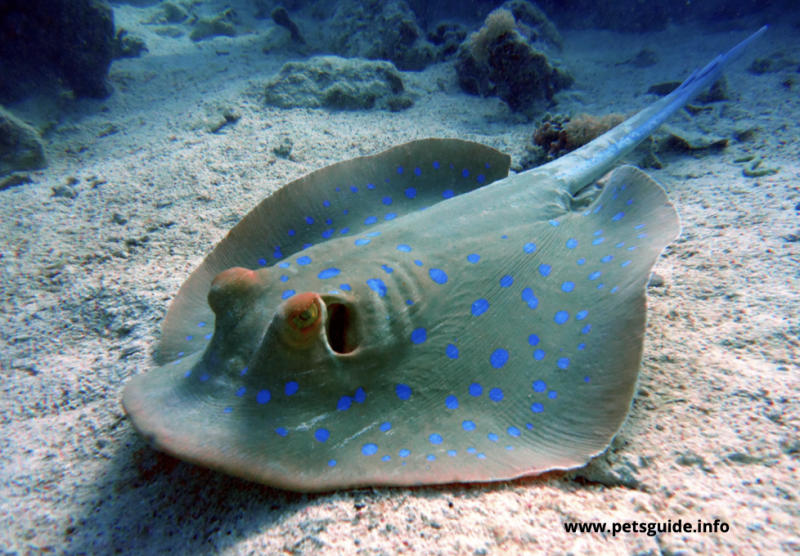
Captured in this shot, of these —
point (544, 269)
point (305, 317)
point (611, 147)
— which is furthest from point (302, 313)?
point (611, 147)

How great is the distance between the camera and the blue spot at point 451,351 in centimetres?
231

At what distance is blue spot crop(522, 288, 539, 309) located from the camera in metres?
2.57

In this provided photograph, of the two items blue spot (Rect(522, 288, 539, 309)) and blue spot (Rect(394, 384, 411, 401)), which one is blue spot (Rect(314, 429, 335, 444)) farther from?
blue spot (Rect(522, 288, 539, 309))

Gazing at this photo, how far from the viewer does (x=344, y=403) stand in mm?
2062

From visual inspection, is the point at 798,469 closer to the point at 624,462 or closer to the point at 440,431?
the point at 624,462

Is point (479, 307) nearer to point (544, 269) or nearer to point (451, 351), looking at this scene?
point (451, 351)

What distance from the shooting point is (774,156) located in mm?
5098

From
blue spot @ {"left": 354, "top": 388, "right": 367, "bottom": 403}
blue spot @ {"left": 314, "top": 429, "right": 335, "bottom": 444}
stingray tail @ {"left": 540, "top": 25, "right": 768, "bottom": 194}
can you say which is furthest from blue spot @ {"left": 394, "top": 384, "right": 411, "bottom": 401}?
stingray tail @ {"left": 540, "top": 25, "right": 768, "bottom": 194}

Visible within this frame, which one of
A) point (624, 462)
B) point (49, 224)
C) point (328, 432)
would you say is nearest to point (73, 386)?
point (328, 432)

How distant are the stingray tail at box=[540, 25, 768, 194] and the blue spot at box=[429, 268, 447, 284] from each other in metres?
1.87

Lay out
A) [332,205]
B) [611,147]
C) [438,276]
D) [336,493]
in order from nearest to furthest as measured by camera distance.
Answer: [336,493] < [438,276] < [332,205] < [611,147]

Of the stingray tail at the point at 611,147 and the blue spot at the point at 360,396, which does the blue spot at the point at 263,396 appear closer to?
the blue spot at the point at 360,396

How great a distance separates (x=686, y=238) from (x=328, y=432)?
401 cm

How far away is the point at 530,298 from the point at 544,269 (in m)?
0.34
